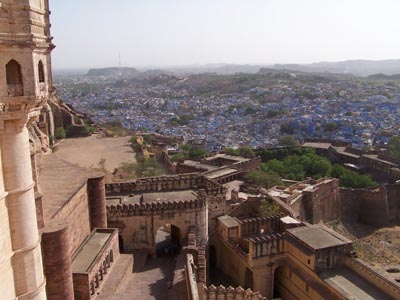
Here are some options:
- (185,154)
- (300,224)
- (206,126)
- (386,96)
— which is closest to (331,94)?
(386,96)

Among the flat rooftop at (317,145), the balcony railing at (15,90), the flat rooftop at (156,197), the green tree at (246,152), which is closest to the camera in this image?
the balcony railing at (15,90)

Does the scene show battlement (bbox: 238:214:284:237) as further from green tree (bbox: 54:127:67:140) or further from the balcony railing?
green tree (bbox: 54:127:67:140)

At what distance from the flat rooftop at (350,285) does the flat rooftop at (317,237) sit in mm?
1173

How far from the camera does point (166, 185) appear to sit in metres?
25.9

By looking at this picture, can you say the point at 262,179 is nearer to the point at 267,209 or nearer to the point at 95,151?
the point at 267,209

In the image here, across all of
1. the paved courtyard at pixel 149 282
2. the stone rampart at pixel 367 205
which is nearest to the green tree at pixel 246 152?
the stone rampart at pixel 367 205

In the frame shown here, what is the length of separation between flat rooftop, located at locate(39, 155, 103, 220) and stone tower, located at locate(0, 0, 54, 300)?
508cm

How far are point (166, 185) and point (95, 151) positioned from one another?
28068 millimetres

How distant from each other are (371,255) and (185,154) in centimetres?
2304

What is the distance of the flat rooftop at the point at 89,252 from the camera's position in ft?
56.1

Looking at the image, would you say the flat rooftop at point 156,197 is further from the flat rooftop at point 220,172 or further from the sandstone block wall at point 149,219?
the flat rooftop at point 220,172

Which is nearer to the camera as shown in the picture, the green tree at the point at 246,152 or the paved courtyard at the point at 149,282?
the paved courtyard at the point at 149,282

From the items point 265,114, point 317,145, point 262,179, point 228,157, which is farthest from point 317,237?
point 265,114

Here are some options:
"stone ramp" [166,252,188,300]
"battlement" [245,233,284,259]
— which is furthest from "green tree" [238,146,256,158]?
"stone ramp" [166,252,188,300]
